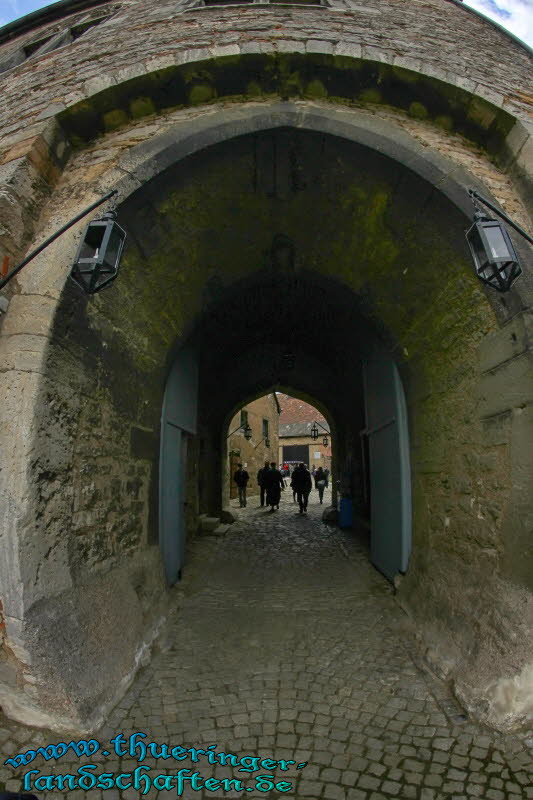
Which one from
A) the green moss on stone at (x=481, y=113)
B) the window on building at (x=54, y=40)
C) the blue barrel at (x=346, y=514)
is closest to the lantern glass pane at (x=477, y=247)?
the green moss on stone at (x=481, y=113)

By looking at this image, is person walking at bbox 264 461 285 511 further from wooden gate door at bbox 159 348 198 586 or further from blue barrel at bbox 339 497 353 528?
wooden gate door at bbox 159 348 198 586

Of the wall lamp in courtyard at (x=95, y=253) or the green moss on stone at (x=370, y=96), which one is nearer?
the wall lamp in courtyard at (x=95, y=253)

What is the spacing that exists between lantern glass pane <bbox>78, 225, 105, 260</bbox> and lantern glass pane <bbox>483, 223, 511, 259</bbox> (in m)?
2.15

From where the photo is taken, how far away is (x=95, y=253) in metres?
2.39

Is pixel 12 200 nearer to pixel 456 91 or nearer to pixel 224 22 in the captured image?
pixel 224 22

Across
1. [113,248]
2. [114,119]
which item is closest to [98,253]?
[113,248]

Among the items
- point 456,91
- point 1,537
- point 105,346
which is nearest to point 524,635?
point 1,537

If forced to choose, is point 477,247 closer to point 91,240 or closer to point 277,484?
point 91,240

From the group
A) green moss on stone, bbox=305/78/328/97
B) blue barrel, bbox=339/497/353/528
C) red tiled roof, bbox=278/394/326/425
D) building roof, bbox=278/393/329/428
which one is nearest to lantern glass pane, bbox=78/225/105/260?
green moss on stone, bbox=305/78/328/97

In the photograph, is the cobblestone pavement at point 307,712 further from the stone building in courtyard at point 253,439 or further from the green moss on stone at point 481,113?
the stone building in courtyard at point 253,439

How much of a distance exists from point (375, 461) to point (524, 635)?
9.85 ft

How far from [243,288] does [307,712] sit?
3817 mm

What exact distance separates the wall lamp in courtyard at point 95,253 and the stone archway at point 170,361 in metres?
0.26

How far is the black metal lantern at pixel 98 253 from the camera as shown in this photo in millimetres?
2188
